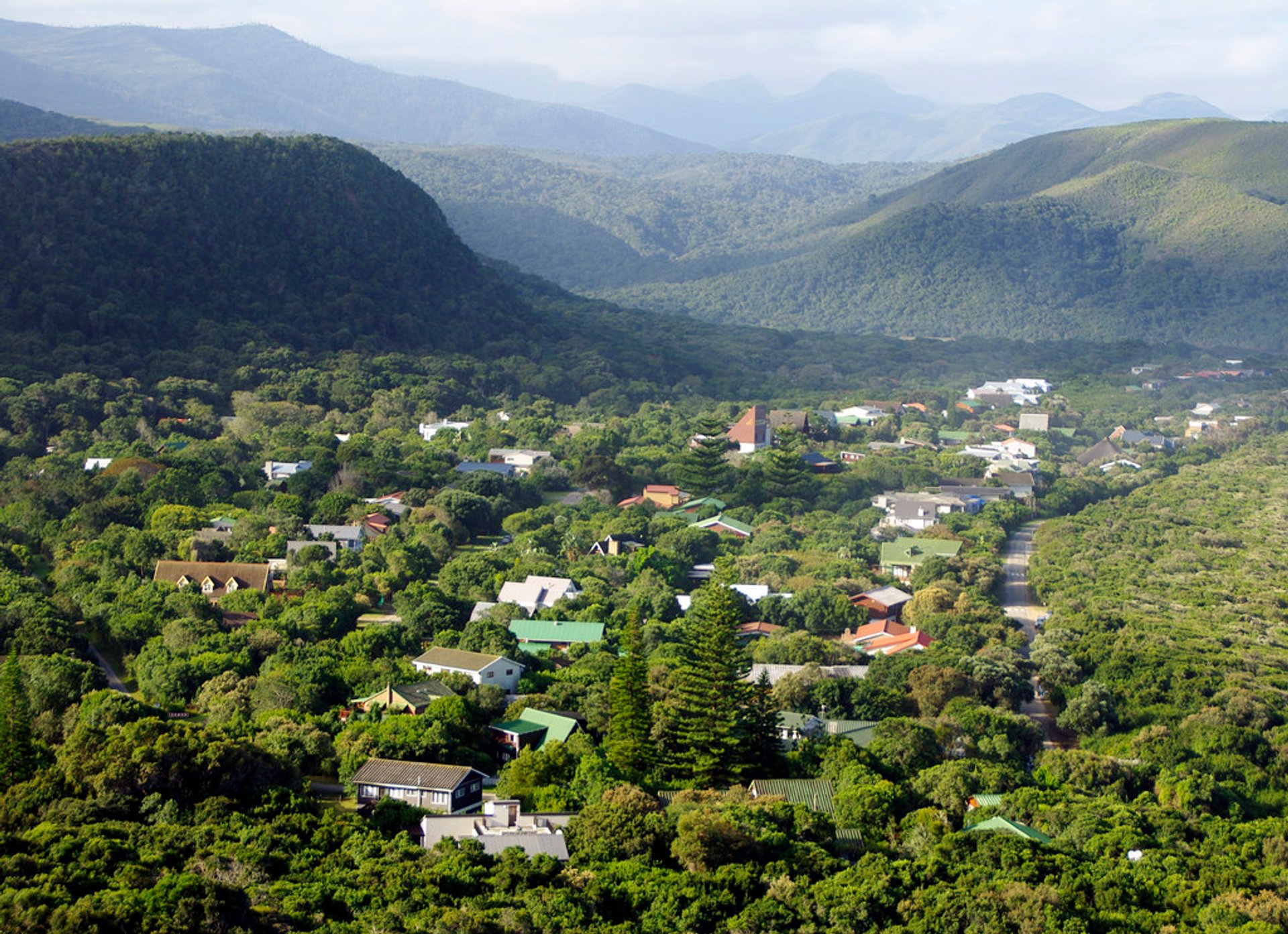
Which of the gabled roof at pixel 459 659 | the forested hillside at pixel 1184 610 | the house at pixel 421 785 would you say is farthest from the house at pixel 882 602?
the house at pixel 421 785

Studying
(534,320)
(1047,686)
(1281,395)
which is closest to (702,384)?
(534,320)

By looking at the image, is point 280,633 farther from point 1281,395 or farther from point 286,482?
point 1281,395

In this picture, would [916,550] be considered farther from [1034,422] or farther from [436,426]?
[1034,422]

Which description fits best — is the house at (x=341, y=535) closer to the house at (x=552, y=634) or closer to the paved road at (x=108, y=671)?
the house at (x=552, y=634)

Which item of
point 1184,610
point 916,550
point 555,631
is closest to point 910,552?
point 916,550

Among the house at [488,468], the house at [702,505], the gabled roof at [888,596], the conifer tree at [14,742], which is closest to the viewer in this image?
the conifer tree at [14,742]

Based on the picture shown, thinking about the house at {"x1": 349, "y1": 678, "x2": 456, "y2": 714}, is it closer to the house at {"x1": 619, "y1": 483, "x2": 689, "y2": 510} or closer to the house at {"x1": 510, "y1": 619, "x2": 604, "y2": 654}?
the house at {"x1": 510, "y1": 619, "x2": 604, "y2": 654}
